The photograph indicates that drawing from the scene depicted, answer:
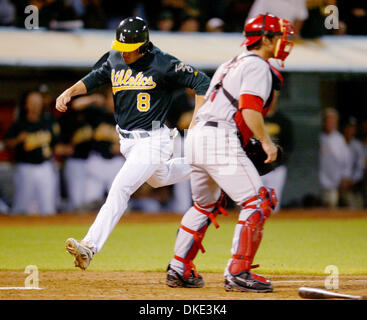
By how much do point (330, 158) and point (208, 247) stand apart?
609 cm

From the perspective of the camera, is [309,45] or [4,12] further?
[309,45]

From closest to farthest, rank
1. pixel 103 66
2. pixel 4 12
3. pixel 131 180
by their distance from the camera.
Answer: pixel 131 180, pixel 103 66, pixel 4 12

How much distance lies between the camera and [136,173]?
19.2 feet

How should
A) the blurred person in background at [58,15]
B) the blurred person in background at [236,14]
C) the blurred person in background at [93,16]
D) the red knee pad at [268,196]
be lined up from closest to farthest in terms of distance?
1. the red knee pad at [268,196]
2. the blurred person in background at [58,15]
3. the blurred person in background at [93,16]
4. the blurred person in background at [236,14]

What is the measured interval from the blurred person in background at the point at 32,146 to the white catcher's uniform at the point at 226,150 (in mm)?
6558

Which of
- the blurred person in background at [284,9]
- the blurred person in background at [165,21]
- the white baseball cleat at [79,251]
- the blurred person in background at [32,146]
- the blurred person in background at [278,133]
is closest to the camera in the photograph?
the white baseball cleat at [79,251]

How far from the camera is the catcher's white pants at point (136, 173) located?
5609mm

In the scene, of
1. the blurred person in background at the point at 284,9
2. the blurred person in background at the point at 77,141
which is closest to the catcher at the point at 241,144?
the blurred person in background at the point at 77,141

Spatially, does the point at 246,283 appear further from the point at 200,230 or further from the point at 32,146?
the point at 32,146

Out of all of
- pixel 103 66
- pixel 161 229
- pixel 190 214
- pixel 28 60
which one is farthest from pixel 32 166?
pixel 190 214

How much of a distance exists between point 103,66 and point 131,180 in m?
1.17

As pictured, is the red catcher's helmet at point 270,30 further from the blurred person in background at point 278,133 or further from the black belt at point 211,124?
the blurred person in background at point 278,133

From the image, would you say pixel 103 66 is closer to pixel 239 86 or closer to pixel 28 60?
pixel 239 86

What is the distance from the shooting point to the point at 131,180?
5816mm
